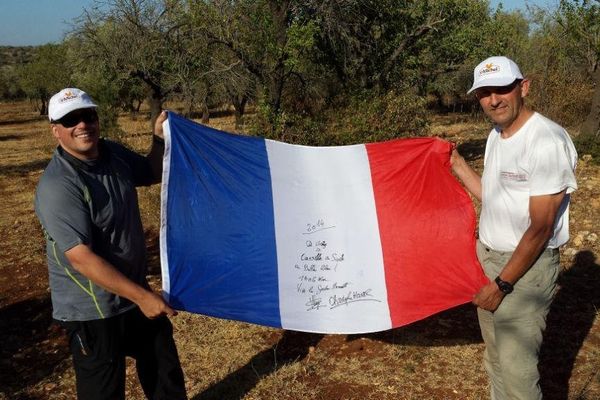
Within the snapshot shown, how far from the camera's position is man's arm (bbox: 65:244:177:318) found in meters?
2.80

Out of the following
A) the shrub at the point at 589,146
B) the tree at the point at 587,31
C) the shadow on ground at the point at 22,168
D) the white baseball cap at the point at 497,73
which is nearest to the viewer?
the white baseball cap at the point at 497,73

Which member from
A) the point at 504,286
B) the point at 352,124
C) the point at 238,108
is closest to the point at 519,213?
the point at 504,286

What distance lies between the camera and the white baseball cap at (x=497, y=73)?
2.87 metres

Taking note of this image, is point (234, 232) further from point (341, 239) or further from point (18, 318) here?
point (18, 318)

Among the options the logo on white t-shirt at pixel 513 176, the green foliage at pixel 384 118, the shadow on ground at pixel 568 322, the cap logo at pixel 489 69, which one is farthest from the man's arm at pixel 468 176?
the green foliage at pixel 384 118

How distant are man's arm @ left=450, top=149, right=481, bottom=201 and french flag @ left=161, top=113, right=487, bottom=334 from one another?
114mm

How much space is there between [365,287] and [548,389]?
5.66 feet

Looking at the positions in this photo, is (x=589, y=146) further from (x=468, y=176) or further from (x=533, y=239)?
(x=533, y=239)

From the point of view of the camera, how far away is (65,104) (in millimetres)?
2902

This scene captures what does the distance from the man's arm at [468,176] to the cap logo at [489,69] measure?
2.64ft

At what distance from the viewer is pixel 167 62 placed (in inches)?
590

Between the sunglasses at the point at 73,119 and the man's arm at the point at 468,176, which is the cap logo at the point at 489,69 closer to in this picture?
the man's arm at the point at 468,176

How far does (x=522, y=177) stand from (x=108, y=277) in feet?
7.18

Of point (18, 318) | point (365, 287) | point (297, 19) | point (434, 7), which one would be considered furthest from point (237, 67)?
point (365, 287)
